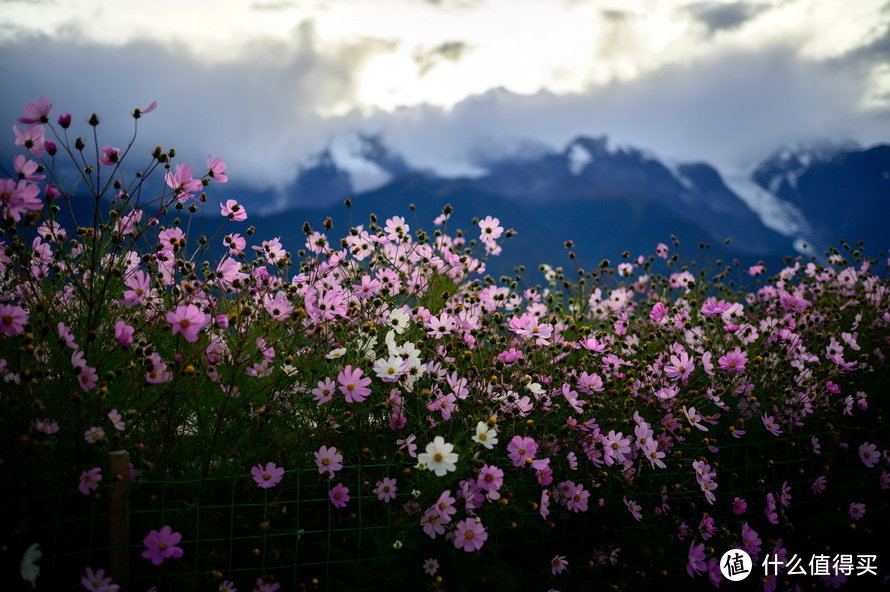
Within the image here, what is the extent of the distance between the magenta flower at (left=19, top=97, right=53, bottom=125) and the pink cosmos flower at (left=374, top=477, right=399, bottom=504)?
182cm

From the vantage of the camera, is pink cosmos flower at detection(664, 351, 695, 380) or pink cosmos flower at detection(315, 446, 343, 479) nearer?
pink cosmos flower at detection(315, 446, 343, 479)

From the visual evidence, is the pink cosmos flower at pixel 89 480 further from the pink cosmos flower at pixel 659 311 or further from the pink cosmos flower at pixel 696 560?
the pink cosmos flower at pixel 659 311

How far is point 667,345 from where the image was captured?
12.8ft

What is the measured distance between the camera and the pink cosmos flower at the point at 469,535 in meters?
2.21

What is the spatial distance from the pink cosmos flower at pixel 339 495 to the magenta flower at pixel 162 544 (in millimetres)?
572

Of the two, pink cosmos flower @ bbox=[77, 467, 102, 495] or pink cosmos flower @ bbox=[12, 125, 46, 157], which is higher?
pink cosmos flower @ bbox=[12, 125, 46, 157]

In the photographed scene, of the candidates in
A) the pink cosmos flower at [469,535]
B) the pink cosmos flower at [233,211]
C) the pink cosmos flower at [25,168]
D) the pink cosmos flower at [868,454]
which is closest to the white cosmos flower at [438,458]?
the pink cosmos flower at [469,535]

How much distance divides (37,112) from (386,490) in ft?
6.17

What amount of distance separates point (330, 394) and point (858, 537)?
10.6 ft

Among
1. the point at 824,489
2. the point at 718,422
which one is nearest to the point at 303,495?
the point at 718,422

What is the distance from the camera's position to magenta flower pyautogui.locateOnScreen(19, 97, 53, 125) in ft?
6.61

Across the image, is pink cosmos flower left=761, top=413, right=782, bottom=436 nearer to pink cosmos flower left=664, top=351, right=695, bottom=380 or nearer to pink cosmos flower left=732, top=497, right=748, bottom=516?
pink cosmos flower left=732, top=497, right=748, bottom=516

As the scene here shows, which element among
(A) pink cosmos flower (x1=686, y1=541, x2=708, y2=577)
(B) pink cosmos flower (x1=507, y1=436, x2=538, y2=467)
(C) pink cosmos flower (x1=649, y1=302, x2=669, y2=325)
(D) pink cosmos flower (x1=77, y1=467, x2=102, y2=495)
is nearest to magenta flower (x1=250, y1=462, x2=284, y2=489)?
(D) pink cosmos flower (x1=77, y1=467, x2=102, y2=495)

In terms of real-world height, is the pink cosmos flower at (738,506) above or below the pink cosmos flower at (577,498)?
below
